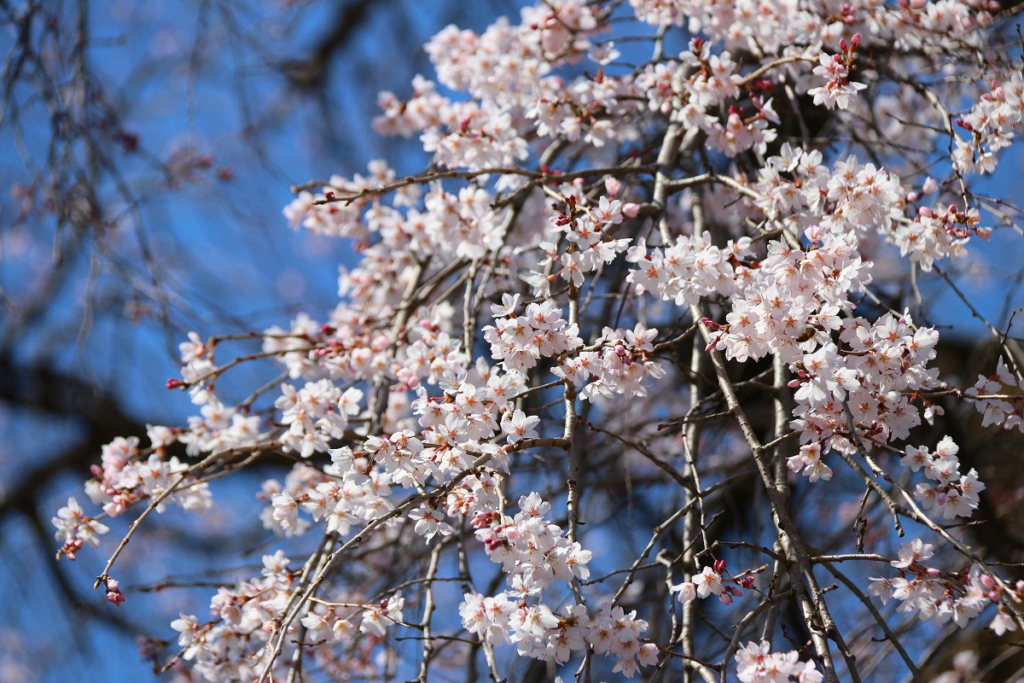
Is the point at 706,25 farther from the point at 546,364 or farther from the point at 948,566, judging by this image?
the point at 948,566

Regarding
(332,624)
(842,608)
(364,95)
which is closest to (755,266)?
(332,624)

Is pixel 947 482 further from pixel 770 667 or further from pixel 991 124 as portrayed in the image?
pixel 991 124

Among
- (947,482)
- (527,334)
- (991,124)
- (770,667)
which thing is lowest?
(770,667)

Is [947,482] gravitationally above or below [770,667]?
above

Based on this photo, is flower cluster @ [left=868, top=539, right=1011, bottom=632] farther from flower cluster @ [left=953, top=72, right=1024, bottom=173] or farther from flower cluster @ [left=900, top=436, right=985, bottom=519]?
flower cluster @ [left=953, top=72, right=1024, bottom=173]

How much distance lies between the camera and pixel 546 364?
2986 mm

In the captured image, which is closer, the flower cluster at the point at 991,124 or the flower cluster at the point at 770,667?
the flower cluster at the point at 770,667

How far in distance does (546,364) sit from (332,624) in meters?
1.43

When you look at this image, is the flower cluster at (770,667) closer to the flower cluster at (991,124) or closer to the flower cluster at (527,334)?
the flower cluster at (527,334)

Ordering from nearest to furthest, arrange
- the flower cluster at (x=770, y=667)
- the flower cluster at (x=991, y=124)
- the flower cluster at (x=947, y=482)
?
1. the flower cluster at (x=770, y=667)
2. the flower cluster at (x=947, y=482)
3. the flower cluster at (x=991, y=124)

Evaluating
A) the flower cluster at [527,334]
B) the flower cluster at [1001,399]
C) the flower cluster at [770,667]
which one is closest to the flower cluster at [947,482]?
the flower cluster at [1001,399]

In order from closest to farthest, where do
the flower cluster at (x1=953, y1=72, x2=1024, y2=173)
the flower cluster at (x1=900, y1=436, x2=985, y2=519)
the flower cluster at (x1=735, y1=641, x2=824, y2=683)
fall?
1. the flower cluster at (x1=735, y1=641, x2=824, y2=683)
2. the flower cluster at (x1=900, y1=436, x2=985, y2=519)
3. the flower cluster at (x1=953, y1=72, x2=1024, y2=173)

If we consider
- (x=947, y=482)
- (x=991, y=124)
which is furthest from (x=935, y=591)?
(x=991, y=124)

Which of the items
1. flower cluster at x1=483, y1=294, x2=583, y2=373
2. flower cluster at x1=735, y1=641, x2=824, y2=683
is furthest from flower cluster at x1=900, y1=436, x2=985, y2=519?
flower cluster at x1=483, y1=294, x2=583, y2=373
